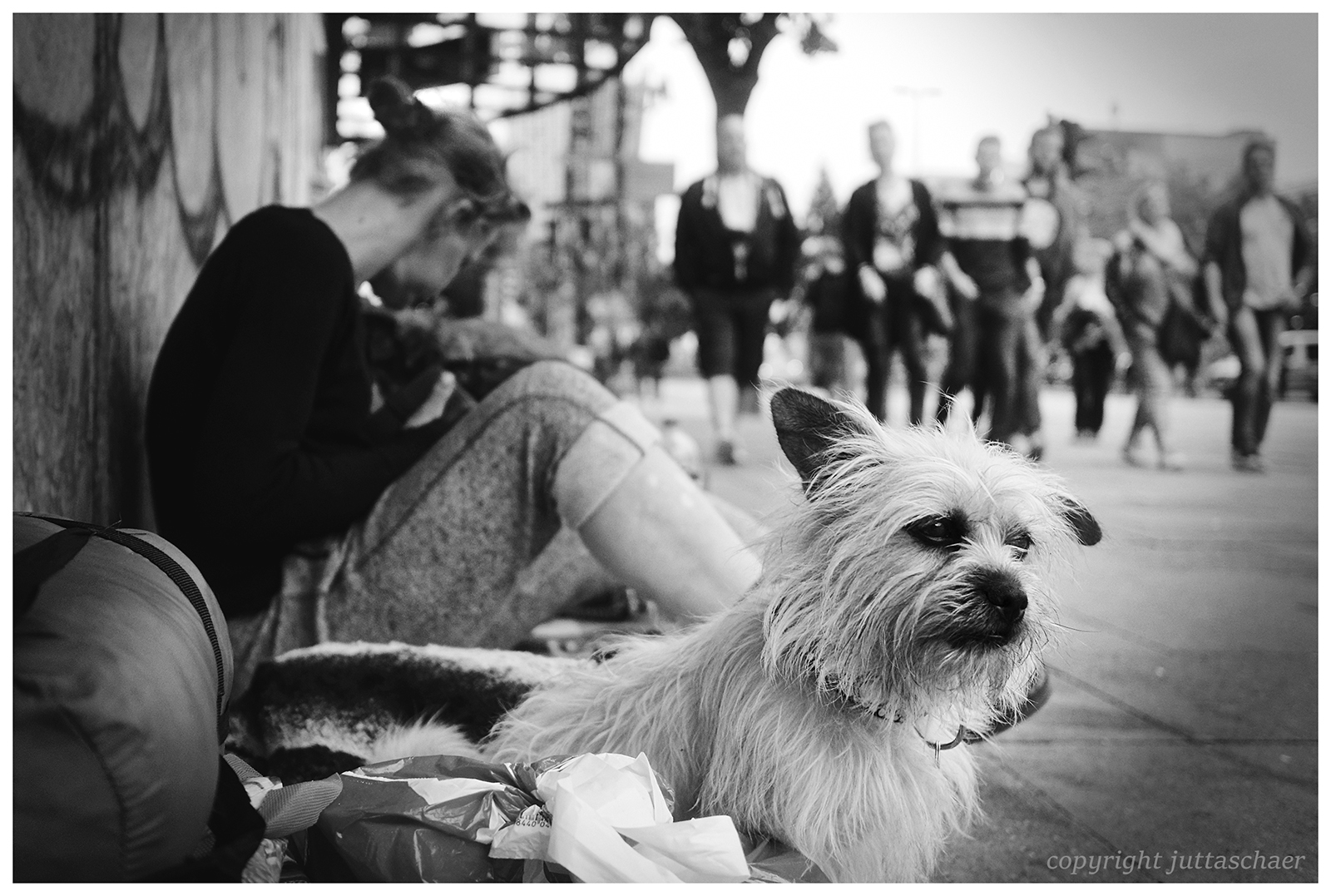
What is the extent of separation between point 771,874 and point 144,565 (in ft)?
3.14

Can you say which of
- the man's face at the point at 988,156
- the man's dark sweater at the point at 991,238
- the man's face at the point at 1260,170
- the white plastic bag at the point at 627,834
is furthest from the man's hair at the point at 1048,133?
the white plastic bag at the point at 627,834

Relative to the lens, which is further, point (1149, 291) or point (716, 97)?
point (1149, 291)

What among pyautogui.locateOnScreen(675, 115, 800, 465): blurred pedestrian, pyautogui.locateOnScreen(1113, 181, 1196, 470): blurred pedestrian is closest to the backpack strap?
pyautogui.locateOnScreen(675, 115, 800, 465): blurred pedestrian

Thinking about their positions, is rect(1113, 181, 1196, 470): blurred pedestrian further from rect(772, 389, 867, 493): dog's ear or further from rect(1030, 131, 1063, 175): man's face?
rect(772, 389, 867, 493): dog's ear

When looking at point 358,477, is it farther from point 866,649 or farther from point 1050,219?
point 1050,219

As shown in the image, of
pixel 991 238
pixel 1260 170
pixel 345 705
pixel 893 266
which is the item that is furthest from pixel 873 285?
pixel 345 705

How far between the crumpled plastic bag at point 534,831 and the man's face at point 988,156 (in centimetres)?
748

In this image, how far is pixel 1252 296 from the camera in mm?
8625

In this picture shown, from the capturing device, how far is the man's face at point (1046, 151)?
825cm

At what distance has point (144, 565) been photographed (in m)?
1.47

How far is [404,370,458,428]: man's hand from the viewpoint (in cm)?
283

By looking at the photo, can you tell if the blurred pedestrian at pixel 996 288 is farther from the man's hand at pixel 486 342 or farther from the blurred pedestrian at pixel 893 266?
the man's hand at pixel 486 342

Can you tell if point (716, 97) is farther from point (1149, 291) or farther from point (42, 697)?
point (42, 697)

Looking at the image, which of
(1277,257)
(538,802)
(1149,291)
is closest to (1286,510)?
(1277,257)
